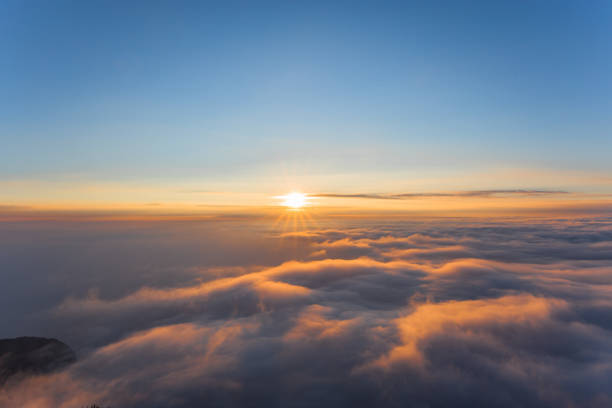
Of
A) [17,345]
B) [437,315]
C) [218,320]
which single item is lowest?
[218,320]

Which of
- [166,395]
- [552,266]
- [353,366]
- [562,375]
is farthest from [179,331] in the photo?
[552,266]

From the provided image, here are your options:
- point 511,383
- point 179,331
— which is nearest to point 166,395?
point 179,331

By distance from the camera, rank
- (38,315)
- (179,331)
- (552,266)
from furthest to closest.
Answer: (552,266), (38,315), (179,331)

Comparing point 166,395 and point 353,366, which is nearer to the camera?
point 166,395

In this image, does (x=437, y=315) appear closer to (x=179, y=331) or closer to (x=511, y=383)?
(x=511, y=383)

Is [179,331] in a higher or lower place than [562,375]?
→ lower

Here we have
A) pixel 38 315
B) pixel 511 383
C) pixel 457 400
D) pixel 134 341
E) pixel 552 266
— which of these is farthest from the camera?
pixel 552 266

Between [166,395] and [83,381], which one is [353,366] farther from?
[83,381]
